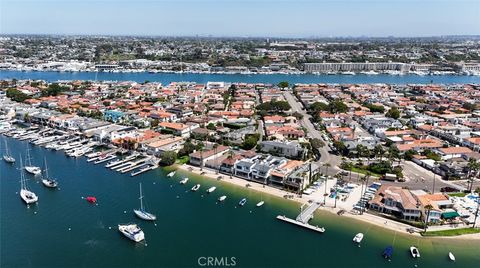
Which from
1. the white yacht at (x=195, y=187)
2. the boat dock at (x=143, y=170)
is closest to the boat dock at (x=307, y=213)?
the white yacht at (x=195, y=187)

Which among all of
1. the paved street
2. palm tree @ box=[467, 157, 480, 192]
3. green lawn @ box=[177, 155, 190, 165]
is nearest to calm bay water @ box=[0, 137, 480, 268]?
green lawn @ box=[177, 155, 190, 165]

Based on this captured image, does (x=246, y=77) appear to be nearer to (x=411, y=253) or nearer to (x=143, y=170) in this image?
(x=143, y=170)

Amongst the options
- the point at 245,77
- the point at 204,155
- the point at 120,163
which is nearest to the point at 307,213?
the point at 204,155

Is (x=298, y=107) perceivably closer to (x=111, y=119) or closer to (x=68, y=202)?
(x=111, y=119)

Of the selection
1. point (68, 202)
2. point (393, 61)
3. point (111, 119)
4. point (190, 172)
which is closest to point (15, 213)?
point (68, 202)

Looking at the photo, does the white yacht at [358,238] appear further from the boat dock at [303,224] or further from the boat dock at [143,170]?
the boat dock at [143,170]

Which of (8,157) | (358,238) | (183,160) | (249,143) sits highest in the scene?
(249,143)

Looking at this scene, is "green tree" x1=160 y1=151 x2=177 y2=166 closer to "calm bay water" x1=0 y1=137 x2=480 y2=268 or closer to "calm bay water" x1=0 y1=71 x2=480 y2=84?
"calm bay water" x1=0 y1=137 x2=480 y2=268
